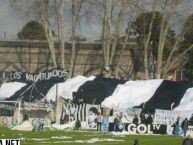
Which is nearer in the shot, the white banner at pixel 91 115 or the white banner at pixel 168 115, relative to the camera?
the white banner at pixel 168 115

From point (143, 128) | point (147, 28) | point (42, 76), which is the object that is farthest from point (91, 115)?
point (147, 28)

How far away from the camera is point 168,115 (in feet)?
147

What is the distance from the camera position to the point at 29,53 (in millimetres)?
75250

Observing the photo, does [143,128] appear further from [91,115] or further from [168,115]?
[91,115]

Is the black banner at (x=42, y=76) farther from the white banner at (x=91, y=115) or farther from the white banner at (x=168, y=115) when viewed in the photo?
the white banner at (x=168, y=115)

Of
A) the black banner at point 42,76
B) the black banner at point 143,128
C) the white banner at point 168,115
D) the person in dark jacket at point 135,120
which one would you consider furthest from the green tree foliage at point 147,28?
the white banner at point 168,115

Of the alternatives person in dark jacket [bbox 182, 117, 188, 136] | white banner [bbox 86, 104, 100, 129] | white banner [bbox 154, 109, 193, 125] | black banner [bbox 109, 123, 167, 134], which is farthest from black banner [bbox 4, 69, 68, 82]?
person in dark jacket [bbox 182, 117, 188, 136]

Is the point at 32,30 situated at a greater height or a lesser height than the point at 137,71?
greater

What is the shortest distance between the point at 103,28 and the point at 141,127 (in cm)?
1921

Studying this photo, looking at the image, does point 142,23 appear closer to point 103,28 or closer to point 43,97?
point 103,28

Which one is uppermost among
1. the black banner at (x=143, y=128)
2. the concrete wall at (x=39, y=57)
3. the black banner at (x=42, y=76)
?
the concrete wall at (x=39, y=57)

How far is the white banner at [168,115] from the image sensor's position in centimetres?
4381

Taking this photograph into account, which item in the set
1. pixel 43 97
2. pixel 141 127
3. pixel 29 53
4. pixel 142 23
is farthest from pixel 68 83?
pixel 29 53

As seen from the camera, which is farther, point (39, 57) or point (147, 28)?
point (39, 57)
